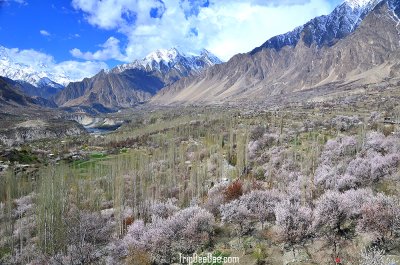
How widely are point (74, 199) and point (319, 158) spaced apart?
140 ft

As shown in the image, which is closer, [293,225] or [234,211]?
[293,225]

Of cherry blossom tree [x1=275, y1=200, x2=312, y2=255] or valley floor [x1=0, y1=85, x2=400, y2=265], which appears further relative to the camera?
cherry blossom tree [x1=275, y1=200, x2=312, y2=255]

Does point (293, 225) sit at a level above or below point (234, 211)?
above

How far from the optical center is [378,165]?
159 ft

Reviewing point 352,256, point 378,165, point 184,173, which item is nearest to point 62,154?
point 184,173

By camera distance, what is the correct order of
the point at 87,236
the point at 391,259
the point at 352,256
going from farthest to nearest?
the point at 87,236, the point at 352,256, the point at 391,259

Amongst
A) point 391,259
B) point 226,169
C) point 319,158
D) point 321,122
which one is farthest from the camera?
point 321,122

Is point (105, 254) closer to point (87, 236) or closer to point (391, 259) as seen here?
point (87, 236)

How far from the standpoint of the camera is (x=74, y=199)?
68.9m

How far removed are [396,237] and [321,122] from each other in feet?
324

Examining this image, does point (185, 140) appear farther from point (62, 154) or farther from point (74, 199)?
point (74, 199)

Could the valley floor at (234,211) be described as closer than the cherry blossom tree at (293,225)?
Yes

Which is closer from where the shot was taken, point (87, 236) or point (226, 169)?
point (87, 236)

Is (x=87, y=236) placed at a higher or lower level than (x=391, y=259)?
lower
